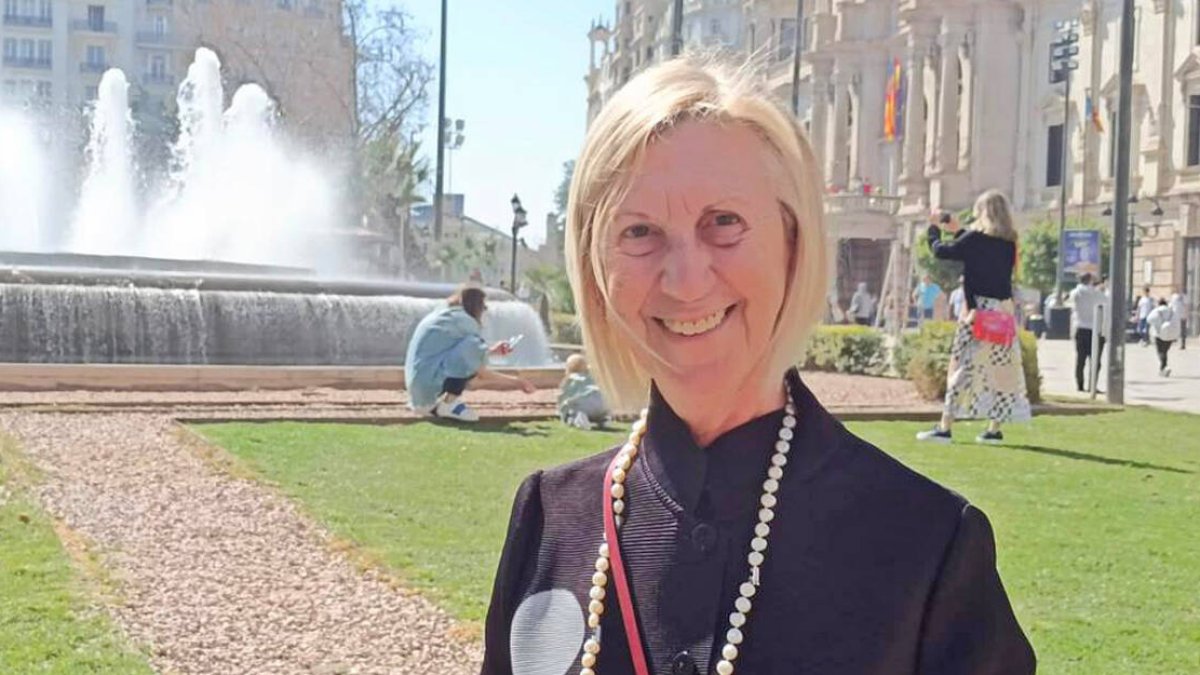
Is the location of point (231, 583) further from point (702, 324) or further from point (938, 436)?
point (938, 436)

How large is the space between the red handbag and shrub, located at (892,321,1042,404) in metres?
5.13

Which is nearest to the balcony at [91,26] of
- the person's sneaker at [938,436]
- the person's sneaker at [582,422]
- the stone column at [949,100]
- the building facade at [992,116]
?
the building facade at [992,116]

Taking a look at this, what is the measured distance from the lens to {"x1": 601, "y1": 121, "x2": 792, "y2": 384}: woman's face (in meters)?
1.53

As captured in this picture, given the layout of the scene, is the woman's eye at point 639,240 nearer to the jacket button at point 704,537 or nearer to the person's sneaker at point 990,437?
the jacket button at point 704,537

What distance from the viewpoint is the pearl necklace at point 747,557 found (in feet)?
4.75

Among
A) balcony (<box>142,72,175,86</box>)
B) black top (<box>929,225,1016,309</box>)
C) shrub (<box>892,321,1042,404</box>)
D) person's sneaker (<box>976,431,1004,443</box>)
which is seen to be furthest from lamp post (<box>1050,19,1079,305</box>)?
balcony (<box>142,72,175,86</box>)

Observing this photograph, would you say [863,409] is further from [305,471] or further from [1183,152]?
[1183,152]

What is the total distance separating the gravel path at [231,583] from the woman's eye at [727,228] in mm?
3397

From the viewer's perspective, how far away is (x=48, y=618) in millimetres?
5016

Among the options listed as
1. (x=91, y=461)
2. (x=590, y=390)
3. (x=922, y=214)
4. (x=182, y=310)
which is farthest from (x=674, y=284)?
(x=922, y=214)

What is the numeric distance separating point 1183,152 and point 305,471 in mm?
43149

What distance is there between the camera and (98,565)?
609cm

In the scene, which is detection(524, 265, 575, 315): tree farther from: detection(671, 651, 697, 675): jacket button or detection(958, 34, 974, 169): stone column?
detection(671, 651, 697, 675): jacket button

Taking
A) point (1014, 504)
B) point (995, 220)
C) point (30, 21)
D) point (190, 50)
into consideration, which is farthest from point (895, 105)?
point (30, 21)
